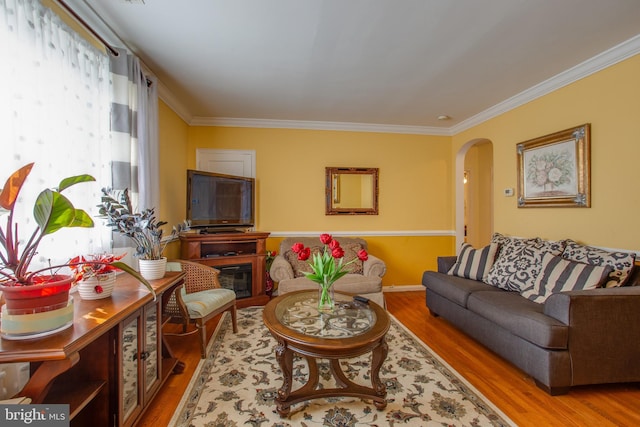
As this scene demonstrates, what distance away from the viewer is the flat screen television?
3.23m

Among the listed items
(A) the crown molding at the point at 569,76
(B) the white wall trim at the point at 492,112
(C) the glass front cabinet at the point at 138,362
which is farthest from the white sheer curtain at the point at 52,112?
(A) the crown molding at the point at 569,76

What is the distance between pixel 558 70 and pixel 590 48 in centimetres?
35

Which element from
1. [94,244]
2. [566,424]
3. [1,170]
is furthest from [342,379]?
[1,170]

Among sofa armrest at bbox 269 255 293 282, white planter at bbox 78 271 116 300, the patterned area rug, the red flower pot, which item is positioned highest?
the red flower pot

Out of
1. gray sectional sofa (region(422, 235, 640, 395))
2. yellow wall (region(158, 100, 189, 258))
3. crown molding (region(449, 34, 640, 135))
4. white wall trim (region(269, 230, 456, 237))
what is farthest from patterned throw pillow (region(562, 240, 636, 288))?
yellow wall (region(158, 100, 189, 258))

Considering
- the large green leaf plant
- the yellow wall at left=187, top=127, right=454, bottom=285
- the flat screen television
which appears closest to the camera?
the large green leaf plant

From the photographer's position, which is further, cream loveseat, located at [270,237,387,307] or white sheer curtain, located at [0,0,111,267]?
cream loveseat, located at [270,237,387,307]

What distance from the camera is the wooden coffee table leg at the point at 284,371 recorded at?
1.64 m

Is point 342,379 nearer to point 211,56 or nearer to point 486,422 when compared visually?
point 486,422

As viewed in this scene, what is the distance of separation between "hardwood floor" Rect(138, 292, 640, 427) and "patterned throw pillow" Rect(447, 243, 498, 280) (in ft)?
2.34

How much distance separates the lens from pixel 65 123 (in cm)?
163

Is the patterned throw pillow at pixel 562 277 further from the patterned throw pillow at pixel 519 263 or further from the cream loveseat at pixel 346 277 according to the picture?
the cream loveseat at pixel 346 277

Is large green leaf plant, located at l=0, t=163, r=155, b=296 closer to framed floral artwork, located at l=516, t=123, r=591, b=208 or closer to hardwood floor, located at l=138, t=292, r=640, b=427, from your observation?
hardwood floor, located at l=138, t=292, r=640, b=427

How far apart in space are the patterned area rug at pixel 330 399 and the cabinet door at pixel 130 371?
256 mm
